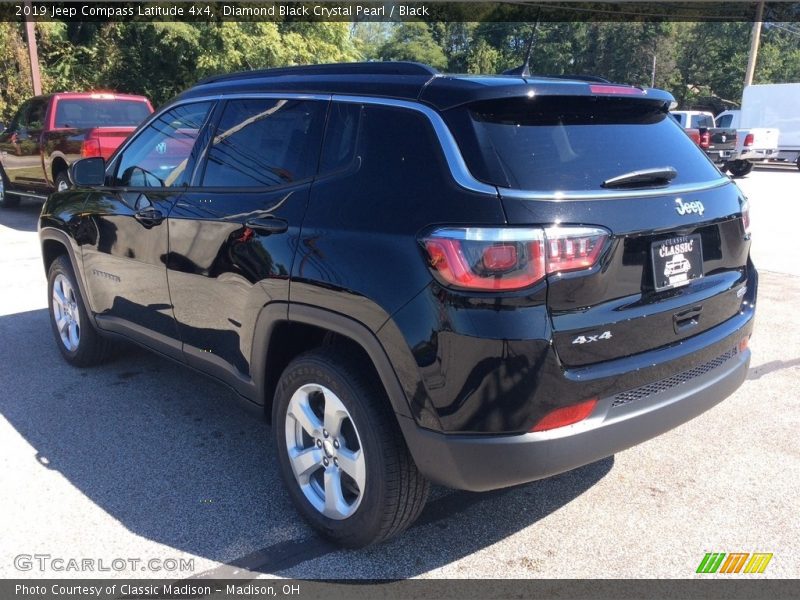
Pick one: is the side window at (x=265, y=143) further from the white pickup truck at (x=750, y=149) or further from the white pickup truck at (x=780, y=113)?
the white pickup truck at (x=780, y=113)

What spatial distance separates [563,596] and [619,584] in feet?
0.76

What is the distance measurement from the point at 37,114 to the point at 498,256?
11656 mm

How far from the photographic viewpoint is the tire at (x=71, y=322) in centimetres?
484

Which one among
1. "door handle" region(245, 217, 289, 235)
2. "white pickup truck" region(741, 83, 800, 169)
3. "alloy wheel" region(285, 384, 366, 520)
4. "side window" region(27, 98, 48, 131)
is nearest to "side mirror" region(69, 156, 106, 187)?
"door handle" region(245, 217, 289, 235)

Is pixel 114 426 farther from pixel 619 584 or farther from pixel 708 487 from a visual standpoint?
pixel 708 487

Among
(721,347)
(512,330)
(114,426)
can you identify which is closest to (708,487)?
(721,347)

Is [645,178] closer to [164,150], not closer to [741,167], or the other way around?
[164,150]

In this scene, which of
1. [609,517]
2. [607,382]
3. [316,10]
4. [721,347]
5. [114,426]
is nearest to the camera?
[607,382]

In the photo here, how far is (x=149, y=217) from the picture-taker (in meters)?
3.84

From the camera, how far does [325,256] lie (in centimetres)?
275

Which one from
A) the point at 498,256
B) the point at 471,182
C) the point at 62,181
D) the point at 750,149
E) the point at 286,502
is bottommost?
the point at 750,149

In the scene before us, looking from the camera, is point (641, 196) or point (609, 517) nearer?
point (641, 196)

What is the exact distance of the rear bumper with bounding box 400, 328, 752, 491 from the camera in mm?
2402

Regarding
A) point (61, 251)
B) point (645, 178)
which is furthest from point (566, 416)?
point (61, 251)
